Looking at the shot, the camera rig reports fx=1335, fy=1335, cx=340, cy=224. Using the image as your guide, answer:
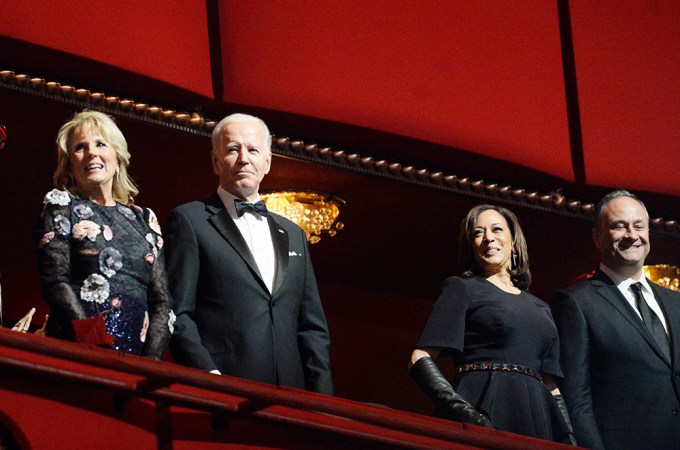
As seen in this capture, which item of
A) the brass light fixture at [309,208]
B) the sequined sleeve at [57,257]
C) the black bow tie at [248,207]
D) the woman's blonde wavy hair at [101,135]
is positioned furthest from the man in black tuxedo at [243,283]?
the brass light fixture at [309,208]

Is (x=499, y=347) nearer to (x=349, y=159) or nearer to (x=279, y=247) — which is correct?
(x=279, y=247)

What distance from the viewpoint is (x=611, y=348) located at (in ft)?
11.8

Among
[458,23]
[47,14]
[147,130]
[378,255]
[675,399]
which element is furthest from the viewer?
[378,255]

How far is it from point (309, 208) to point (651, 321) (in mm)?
1543

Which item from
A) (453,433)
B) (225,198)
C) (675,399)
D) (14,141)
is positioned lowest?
(453,433)

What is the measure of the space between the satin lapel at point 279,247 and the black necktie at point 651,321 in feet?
3.48

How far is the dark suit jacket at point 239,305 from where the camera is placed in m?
3.15

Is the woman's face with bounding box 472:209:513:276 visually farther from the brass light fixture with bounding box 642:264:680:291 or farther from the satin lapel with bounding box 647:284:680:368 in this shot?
the brass light fixture with bounding box 642:264:680:291

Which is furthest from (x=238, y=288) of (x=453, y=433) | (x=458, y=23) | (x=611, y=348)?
(x=458, y=23)

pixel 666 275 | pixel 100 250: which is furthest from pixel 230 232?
pixel 666 275

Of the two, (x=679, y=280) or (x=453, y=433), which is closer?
(x=453, y=433)

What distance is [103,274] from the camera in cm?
304

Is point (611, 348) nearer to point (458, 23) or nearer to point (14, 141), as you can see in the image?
point (458, 23)

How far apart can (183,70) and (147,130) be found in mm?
241
